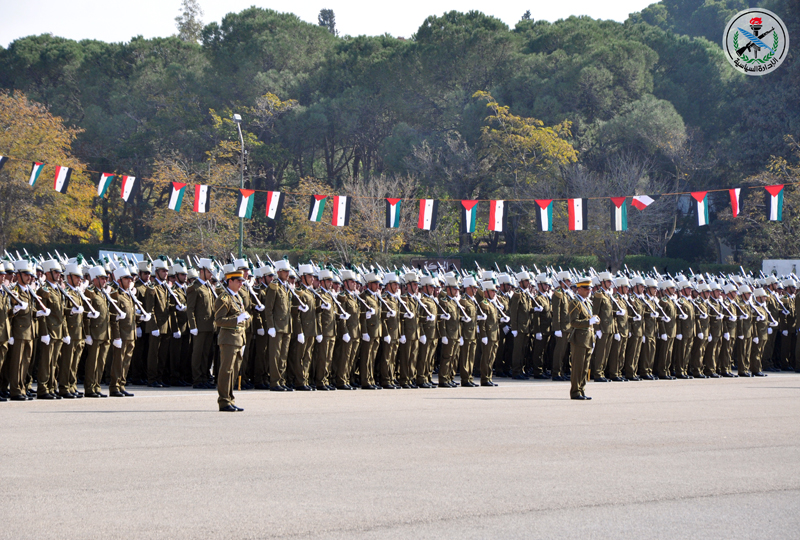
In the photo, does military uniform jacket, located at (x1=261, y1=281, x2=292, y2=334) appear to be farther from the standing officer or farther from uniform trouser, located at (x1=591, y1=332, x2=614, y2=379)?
uniform trouser, located at (x1=591, y1=332, x2=614, y2=379)

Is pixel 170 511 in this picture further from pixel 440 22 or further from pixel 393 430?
pixel 440 22

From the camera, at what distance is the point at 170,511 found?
603cm

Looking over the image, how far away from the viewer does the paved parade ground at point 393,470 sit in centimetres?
580

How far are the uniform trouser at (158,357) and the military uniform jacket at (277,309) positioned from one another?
1.76 m

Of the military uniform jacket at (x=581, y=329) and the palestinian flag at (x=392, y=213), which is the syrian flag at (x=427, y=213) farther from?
the military uniform jacket at (x=581, y=329)

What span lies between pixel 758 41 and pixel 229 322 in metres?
32.2

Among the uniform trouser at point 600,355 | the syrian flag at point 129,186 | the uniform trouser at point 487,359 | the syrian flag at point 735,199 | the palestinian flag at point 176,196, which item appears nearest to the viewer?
the uniform trouser at point 487,359

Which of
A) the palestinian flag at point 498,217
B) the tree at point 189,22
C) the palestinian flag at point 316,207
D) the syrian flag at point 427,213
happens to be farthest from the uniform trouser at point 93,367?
the tree at point 189,22

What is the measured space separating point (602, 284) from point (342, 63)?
3791 cm

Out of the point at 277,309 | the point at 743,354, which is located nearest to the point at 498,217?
the point at 743,354

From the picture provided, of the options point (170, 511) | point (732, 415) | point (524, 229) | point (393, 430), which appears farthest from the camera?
point (524, 229)

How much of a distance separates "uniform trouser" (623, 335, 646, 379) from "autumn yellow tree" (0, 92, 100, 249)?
28888 mm

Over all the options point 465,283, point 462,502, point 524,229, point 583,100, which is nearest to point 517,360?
point 465,283

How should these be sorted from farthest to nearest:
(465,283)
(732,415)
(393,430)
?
(465,283)
(732,415)
(393,430)
